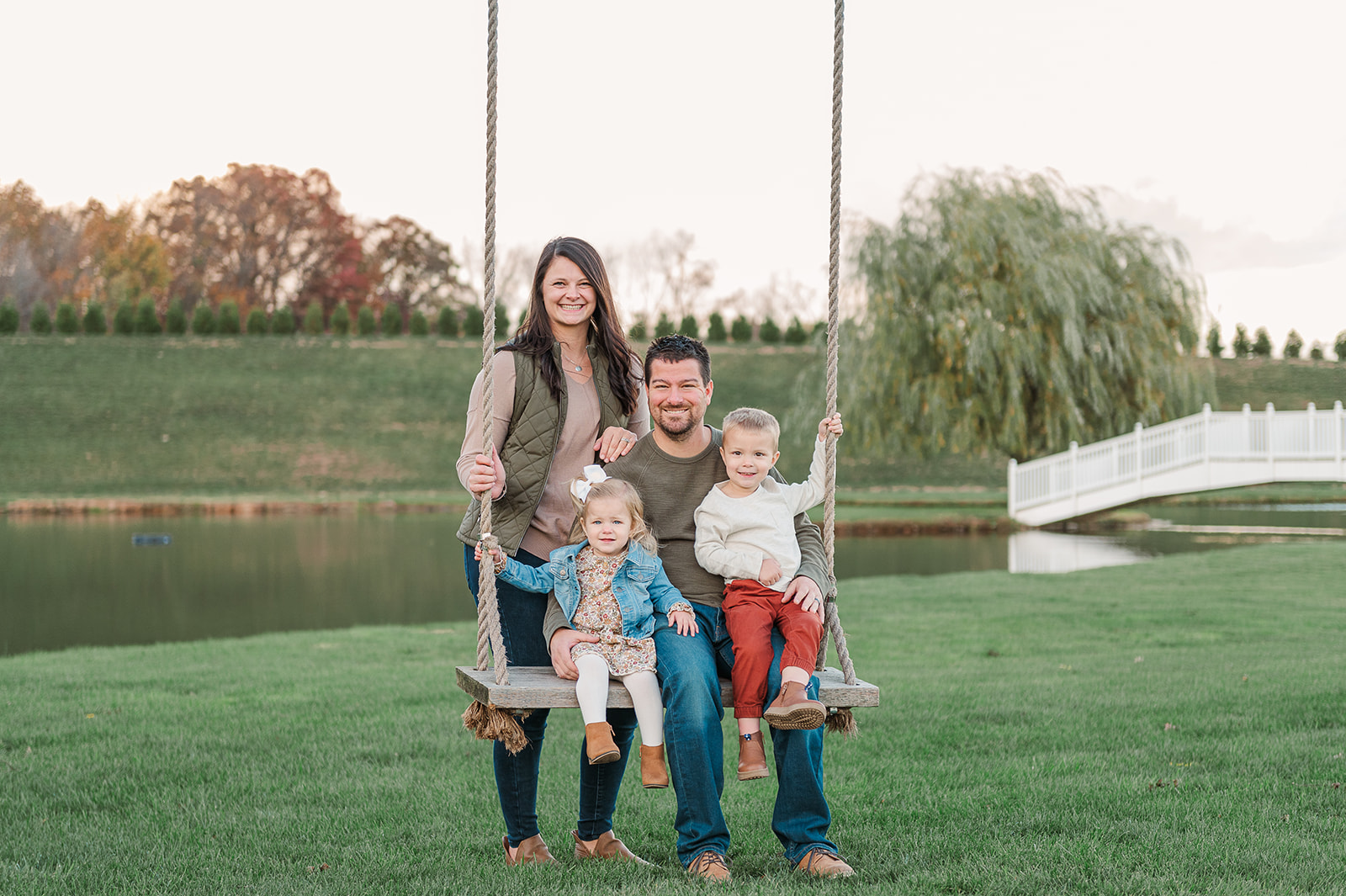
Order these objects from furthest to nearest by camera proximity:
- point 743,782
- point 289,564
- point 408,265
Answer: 1. point 408,265
2. point 289,564
3. point 743,782

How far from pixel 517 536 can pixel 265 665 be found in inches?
191

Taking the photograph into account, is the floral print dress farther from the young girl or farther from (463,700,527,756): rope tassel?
(463,700,527,756): rope tassel

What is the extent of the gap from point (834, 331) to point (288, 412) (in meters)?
34.8

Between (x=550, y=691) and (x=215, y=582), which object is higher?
(x=550, y=691)

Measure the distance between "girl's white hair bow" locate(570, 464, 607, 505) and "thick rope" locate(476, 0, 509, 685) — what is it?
24 centimetres

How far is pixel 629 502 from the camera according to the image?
126 inches

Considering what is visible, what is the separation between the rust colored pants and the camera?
10.3ft

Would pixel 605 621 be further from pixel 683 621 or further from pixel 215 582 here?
pixel 215 582

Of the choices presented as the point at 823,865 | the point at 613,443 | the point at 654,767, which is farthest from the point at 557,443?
the point at 823,865

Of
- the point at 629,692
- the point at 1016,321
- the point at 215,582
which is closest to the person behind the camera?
the point at 629,692

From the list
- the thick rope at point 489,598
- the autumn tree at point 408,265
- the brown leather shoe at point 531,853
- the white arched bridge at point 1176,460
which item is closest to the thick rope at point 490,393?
the thick rope at point 489,598

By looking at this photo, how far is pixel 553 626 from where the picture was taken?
3.24 metres

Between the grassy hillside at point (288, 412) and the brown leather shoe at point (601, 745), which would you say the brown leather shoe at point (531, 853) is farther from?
the grassy hillside at point (288, 412)

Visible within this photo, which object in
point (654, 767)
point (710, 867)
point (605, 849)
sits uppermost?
point (654, 767)
